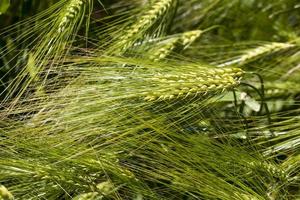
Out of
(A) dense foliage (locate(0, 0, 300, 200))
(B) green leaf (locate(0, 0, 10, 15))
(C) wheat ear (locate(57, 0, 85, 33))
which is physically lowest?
(A) dense foliage (locate(0, 0, 300, 200))

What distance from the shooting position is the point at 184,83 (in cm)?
127

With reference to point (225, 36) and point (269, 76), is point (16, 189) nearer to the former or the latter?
point (269, 76)

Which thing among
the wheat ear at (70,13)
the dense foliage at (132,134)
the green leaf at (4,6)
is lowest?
the dense foliage at (132,134)

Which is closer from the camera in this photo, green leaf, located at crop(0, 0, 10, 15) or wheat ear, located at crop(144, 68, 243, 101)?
wheat ear, located at crop(144, 68, 243, 101)

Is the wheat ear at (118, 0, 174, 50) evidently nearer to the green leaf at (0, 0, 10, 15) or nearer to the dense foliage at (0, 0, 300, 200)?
the dense foliage at (0, 0, 300, 200)

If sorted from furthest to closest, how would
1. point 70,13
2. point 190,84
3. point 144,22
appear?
point 144,22 → point 70,13 → point 190,84

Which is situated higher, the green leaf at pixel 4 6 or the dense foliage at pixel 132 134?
the green leaf at pixel 4 6

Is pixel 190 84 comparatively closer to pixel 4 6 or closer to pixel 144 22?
pixel 144 22

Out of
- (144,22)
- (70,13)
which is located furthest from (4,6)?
(144,22)

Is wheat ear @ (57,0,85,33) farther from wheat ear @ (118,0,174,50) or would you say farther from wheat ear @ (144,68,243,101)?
wheat ear @ (144,68,243,101)

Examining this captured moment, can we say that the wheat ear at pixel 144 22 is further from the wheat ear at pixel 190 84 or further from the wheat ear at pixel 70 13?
the wheat ear at pixel 190 84

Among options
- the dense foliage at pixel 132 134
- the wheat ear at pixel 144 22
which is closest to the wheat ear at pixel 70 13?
the dense foliage at pixel 132 134

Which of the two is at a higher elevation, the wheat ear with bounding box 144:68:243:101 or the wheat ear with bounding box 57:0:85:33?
the wheat ear with bounding box 57:0:85:33

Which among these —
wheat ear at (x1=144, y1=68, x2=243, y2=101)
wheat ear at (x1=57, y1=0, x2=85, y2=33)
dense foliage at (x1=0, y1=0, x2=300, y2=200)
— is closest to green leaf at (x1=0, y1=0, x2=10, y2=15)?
dense foliage at (x1=0, y1=0, x2=300, y2=200)
